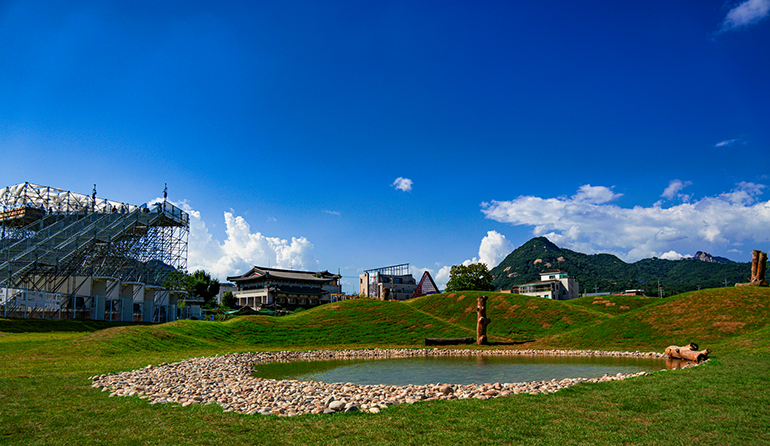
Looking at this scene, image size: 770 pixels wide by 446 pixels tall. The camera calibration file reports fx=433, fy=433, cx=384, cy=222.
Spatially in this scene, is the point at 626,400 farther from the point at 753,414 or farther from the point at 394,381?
the point at 394,381

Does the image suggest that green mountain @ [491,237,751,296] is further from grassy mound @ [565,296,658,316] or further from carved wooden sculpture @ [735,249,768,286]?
carved wooden sculpture @ [735,249,768,286]

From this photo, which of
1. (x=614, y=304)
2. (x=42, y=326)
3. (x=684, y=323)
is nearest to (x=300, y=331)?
(x=42, y=326)

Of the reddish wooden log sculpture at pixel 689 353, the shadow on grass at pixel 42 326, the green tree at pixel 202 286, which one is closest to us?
the reddish wooden log sculpture at pixel 689 353

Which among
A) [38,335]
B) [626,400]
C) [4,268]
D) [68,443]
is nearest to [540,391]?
[626,400]

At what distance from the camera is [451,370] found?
23031 millimetres

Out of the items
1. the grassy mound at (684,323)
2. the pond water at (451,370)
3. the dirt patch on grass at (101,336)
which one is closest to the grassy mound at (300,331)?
the dirt patch on grass at (101,336)

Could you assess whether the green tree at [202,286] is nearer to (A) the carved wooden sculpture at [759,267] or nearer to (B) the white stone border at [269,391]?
(B) the white stone border at [269,391]

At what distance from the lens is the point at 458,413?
33.7ft

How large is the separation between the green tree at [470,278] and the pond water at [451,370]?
56723 millimetres

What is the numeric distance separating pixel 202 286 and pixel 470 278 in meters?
58.1

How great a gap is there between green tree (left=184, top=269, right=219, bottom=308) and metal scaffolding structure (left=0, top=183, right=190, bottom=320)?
70.5ft

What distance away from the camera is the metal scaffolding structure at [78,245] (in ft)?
150

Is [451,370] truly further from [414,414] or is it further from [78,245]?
[78,245]

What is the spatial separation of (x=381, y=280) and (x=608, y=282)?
84.6m
